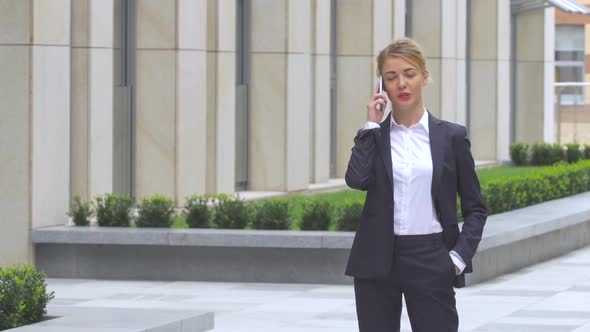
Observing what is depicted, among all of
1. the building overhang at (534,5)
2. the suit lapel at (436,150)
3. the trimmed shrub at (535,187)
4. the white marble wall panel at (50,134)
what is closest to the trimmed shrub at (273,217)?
the white marble wall panel at (50,134)

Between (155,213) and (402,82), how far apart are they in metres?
9.36

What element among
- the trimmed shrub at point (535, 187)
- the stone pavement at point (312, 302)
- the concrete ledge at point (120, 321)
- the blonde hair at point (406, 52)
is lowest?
the stone pavement at point (312, 302)

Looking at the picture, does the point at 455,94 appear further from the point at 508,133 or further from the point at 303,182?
the point at 303,182

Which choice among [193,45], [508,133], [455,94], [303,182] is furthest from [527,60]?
[193,45]

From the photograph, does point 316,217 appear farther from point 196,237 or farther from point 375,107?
point 375,107

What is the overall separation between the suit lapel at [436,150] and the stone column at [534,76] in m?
30.3

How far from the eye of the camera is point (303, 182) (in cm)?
2252

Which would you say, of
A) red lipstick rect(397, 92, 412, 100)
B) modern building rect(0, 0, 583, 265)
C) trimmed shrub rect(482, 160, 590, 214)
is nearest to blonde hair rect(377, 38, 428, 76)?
red lipstick rect(397, 92, 412, 100)

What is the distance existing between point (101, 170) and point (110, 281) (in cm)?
200

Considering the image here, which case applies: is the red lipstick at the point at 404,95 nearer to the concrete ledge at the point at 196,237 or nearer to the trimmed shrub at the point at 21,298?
the trimmed shrub at the point at 21,298

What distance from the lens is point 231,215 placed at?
1532 cm

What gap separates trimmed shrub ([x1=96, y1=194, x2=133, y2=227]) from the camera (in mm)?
15320

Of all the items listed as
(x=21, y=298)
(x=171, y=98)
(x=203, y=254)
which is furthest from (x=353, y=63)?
(x=21, y=298)

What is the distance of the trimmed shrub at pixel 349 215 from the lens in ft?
48.8
